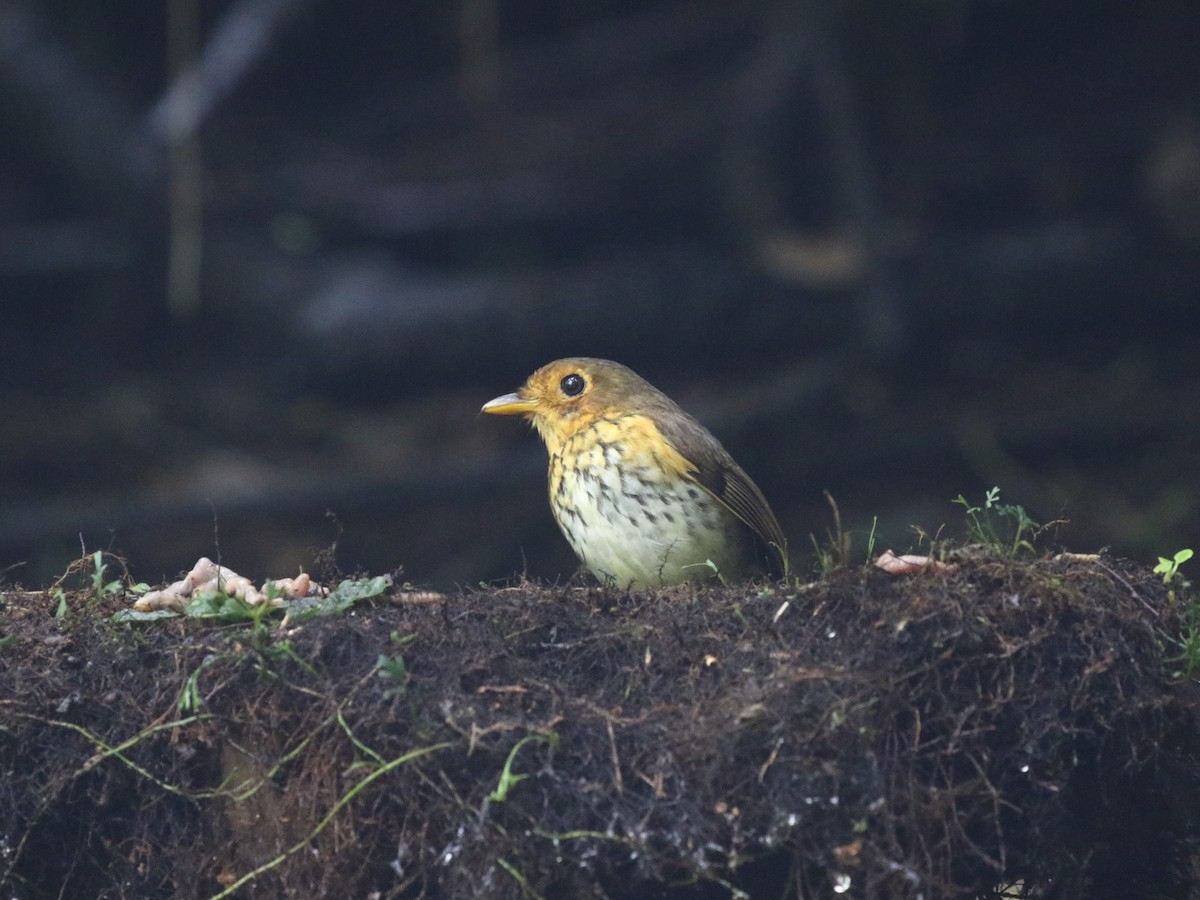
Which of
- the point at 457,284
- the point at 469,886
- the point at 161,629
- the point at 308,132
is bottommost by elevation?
the point at 469,886

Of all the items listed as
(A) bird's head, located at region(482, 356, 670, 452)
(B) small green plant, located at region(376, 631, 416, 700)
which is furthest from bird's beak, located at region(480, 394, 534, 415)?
(B) small green plant, located at region(376, 631, 416, 700)

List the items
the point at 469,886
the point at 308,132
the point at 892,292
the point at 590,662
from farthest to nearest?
the point at 308,132
the point at 892,292
the point at 590,662
the point at 469,886

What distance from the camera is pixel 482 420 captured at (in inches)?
281

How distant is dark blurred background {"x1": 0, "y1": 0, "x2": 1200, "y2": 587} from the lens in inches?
262

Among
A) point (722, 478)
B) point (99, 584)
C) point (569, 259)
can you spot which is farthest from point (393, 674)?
point (569, 259)

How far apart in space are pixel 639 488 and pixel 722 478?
1.02ft

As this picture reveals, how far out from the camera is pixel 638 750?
306cm

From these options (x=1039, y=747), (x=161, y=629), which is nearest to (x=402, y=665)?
(x=161, y=629)

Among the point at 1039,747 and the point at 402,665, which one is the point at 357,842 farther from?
the point at 1039,747

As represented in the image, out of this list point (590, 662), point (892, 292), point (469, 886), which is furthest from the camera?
point (892, 292)

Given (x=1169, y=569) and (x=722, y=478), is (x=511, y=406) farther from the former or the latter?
(x=1169, y=569)

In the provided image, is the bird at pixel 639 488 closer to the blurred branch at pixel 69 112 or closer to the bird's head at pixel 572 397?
the bird's head at pixel 572 397

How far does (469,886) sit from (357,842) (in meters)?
0.24

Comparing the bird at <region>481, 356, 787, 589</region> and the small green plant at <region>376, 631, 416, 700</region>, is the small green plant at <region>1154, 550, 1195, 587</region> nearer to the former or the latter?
the bird at <region>481, 356, 787, 589</region>
